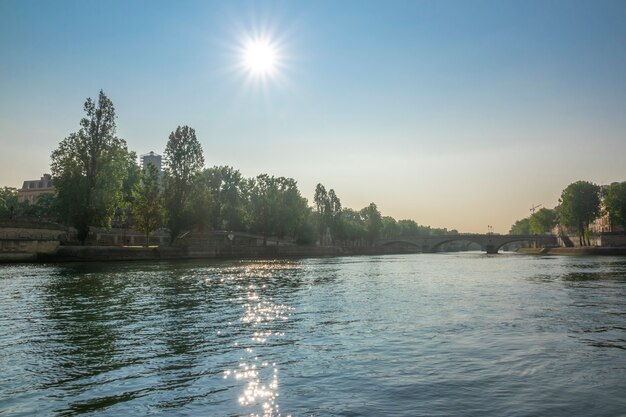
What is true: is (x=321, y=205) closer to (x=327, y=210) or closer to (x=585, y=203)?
(x=327, y=210)

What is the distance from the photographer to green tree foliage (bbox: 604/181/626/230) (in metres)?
128

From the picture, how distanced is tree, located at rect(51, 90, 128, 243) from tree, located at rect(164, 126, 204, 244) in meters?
10.2

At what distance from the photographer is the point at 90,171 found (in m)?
73.6

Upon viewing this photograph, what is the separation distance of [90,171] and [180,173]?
16.7 metres

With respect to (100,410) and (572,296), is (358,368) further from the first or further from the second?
(572,296)

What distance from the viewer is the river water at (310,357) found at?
945 centimetres

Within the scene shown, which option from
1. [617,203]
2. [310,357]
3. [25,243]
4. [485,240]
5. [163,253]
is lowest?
[310,357]

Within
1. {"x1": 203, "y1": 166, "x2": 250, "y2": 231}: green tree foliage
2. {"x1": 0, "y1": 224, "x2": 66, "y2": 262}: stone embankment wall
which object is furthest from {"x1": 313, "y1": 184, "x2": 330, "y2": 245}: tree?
{"x1": 0, "y1": 224, "x2": 66, "y2": 262}: stone embankment wall

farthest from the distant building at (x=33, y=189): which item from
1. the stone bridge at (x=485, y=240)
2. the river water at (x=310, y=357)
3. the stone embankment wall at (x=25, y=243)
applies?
the river water at (x=310, y=357)

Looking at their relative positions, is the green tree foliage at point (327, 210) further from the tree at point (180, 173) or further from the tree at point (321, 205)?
the tree at point (180, 173)

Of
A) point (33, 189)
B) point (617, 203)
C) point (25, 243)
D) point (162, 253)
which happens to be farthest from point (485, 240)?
point (33, 189)

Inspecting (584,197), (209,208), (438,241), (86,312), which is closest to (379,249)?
(438,241)

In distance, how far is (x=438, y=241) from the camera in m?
190

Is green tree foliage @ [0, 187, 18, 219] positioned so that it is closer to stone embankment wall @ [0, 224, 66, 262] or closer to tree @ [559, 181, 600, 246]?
stone embankment wall @ [0, 224, 66, 262]
